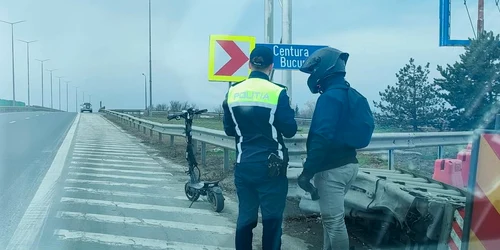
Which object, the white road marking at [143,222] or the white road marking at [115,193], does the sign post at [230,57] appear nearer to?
the white road marking at [115,193]

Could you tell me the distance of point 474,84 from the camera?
11188 millimetres

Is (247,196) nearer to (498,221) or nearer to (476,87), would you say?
(498,221)

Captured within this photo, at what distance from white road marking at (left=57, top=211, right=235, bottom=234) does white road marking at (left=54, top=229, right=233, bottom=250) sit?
620 millimetres

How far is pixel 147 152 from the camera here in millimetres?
16812

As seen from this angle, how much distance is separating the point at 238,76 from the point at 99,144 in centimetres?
1147

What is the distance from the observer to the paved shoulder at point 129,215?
6.21m

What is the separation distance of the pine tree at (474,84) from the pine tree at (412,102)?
0.49 m

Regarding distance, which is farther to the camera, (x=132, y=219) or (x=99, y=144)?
(x=99, y=144)

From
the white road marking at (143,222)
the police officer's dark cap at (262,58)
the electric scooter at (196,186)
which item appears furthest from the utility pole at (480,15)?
the police officer's dark cap at (262,58)

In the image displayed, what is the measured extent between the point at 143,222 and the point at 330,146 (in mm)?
3393

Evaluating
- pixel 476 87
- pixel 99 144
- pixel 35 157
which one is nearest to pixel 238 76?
pixel 476 87

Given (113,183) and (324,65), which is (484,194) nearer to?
(324,65)

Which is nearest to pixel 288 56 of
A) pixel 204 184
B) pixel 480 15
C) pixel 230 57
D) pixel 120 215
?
pixel 230 57

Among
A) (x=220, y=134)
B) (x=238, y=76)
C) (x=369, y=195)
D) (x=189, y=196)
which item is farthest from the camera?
(x=220, y=134)
